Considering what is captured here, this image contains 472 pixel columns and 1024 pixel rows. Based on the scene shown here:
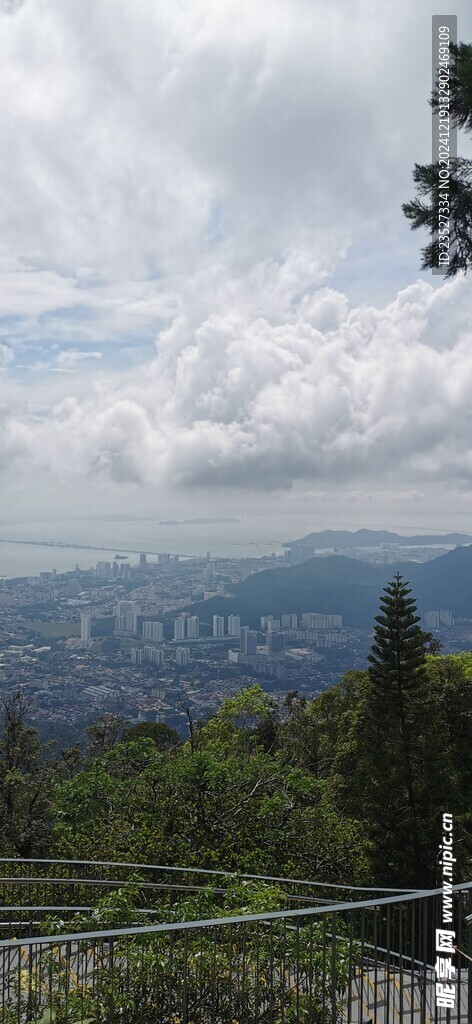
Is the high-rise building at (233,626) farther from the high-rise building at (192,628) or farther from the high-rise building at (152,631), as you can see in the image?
the high-rise building at (152,631)

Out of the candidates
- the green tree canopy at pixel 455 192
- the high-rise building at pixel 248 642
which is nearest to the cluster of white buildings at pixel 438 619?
the high-rise building at pixel 248 642

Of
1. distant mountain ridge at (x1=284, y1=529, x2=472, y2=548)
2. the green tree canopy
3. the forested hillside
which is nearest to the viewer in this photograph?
the green tree canopy

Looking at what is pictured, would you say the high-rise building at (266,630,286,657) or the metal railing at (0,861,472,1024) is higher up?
the metal railing at (0,861,472,1024)


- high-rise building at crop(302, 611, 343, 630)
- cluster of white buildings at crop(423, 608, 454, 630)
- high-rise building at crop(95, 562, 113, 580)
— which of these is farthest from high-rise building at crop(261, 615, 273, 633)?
high-rise building at crop(95, 562, 113, 580)

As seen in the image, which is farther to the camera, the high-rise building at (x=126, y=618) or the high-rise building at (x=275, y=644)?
the high-rise building at (x=126, y=618)

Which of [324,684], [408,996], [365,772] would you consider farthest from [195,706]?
[408,996]

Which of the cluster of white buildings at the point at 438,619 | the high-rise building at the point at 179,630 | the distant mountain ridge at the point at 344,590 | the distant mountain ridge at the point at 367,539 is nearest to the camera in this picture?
the cluster of white buildings at the point at 438,619

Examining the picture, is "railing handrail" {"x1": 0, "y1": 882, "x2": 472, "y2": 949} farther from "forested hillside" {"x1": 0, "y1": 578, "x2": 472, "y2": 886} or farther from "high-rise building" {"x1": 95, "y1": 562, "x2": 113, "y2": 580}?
"high-rise building" {"x1": 95, "y1": 562, "x2": 113, "y2": 580}
